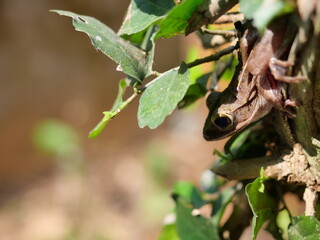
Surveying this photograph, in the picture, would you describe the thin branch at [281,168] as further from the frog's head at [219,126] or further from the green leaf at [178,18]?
the green leaf at [178,18]

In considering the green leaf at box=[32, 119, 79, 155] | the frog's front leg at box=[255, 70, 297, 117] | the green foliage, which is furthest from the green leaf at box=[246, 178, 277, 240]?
the green leaf at box=[32, 119, 79, 155]

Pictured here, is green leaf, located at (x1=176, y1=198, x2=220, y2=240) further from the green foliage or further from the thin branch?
the thin branch

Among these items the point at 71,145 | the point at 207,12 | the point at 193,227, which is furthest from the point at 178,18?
the point at 71,145

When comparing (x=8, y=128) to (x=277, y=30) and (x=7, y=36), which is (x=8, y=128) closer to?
(x=7, y=36)

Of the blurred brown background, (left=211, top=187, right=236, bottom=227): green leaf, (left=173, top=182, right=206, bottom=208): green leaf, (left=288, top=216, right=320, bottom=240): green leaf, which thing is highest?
(left=288, top=216, right=320, bottom=240): green leaf

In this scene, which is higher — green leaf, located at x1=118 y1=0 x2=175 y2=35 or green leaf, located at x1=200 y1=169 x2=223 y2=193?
green leaf, located at x1=118 y1=0 x2=175 y2=35

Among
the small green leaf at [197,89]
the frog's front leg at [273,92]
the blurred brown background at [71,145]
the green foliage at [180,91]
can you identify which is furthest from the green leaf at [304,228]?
the blurred brown background at [71,145]
